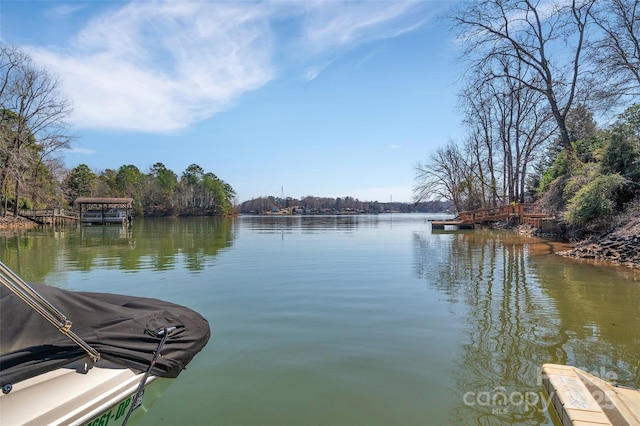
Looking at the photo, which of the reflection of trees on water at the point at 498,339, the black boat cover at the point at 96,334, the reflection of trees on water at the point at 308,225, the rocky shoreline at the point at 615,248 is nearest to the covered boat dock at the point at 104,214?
the reflection of trees on water at the point at 308,225

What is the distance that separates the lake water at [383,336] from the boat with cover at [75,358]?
1.52 ft

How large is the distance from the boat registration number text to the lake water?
365mm

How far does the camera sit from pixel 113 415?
9.48 ft

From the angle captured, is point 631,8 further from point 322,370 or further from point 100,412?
point 100,412

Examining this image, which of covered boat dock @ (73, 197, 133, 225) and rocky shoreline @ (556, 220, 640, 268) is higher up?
covered boat dock @ (73, 197, 133, 225)

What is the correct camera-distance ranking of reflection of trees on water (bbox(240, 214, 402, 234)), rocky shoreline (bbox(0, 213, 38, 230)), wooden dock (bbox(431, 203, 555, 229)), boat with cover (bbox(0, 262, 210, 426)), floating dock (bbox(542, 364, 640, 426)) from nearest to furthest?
boat with cover (bbox(0, 262, 210, 426)) < floating dock (bbox(542, 364, 640, 426)) < wooden dock (bbox(431, 203, 555, 229)) < reflection of trees on water (bbox(240, 214, 402, 234)) < rocky shoreline (bbox(0, 213, 38, 230))

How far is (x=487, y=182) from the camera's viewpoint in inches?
1572

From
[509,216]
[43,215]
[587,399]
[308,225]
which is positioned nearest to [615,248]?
[587,399]

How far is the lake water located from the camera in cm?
357

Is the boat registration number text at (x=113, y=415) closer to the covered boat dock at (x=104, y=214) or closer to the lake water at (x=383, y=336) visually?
the lake water at (x=383, y=336)

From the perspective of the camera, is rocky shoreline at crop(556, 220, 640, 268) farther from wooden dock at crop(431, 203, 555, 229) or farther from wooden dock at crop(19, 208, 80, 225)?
wooden dock at crop(19, 208, 80, 225)

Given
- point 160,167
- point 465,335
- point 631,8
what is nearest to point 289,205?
point 160,167

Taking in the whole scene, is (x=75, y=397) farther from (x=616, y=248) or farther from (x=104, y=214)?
(x=104, y=214)

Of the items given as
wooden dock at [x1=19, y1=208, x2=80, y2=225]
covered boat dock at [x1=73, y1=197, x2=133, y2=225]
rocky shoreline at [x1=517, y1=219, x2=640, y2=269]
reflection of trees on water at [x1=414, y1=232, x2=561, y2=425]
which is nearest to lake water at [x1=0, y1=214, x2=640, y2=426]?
reflection of trees on water at [x1=414, y1=232, x2=561, y2=425]
